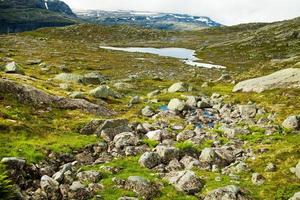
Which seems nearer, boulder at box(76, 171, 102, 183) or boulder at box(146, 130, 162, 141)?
boulder at box(76, 171, 102, 183)

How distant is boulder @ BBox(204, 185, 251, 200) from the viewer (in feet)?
74.1

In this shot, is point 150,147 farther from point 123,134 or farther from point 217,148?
point 217,148

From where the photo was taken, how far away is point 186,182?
24.2 m

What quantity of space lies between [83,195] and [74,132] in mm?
12509

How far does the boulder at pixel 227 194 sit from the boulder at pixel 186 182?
122 cm

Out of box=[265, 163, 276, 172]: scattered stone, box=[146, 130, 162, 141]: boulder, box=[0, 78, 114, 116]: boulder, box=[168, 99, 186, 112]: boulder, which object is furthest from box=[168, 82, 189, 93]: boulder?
box=[265, 163, 276, 172]: scattered stone

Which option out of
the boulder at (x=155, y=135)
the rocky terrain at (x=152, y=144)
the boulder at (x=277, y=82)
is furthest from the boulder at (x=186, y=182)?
the boulder at (x=277, y=82)

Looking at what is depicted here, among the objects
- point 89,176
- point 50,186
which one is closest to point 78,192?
point 50,186

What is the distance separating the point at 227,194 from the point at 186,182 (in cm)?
252

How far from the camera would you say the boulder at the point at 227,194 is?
74.1 feet

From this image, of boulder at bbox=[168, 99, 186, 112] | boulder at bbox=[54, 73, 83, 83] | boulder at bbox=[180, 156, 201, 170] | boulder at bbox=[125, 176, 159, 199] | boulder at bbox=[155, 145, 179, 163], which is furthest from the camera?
boulder at bbox=[54, 73, 83, 83]

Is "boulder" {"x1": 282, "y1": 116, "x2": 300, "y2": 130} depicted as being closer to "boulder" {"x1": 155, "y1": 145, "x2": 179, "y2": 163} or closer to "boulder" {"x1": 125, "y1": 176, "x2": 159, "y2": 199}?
"boulder" {"x1": 155, "y1": 145, "x2": 179, "y2": 163}

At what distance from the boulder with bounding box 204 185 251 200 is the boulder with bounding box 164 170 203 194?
1220 mm

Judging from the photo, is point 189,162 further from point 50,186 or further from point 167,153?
point 50,186
